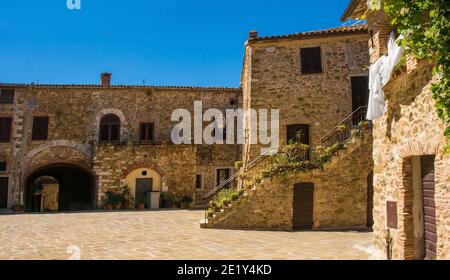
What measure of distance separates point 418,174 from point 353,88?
33.2 feet

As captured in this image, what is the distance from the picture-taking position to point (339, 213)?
39.4ft

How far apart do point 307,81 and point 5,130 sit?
15.9 m

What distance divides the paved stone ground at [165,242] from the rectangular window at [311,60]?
7.57 metres

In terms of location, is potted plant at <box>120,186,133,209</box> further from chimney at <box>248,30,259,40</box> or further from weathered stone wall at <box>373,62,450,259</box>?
weathered stone wall at <box>373,62,450,259</box>

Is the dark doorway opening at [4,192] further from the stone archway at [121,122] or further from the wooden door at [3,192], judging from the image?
the stone archway at [121,122]

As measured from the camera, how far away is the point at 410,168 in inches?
246

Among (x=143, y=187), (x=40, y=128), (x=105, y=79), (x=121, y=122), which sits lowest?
(x=143, y=187)

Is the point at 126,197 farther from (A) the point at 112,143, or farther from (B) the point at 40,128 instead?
(B) the point at 40,128

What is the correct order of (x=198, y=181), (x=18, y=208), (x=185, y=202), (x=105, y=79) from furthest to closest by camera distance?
(x=105, y=79) < (x=198, y=181) < (x=185, y=202) < (x=18, y=208)

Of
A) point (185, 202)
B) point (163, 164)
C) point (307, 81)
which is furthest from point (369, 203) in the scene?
point (163, 164)

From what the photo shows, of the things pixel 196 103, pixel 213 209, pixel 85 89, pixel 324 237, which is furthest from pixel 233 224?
pixel 85 89

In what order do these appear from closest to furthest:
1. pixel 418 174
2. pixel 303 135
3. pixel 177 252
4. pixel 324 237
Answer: pixel 418 174 < pixel 177 252 < pixel 324 237 < pixel 303 135

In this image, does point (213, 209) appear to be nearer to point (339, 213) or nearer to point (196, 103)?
point (339, 213)

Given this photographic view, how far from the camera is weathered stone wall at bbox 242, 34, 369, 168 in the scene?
50.3 feet
